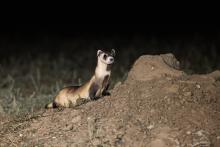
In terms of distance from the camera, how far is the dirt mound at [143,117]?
620 cm

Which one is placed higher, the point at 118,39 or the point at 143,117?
the point at 118,39

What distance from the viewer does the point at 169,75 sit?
23.6 feet

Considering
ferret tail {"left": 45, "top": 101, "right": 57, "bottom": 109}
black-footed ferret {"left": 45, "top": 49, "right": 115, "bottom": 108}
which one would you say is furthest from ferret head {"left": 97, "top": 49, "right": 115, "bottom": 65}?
ferret tail {"left": 45, "top": 101, "right": 57, "bottom": 109}

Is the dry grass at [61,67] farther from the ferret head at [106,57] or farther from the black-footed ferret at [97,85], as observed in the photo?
the ferret head at [106,57]

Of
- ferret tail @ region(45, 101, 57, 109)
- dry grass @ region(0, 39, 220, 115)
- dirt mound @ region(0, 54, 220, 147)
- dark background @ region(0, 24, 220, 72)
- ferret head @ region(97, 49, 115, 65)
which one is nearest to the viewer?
dirt mound @ region(0, 54, 220, 147)

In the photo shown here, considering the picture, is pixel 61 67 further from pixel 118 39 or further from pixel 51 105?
pixel 118 39

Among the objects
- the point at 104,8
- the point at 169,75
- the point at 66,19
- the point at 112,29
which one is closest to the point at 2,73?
the point at 169,75

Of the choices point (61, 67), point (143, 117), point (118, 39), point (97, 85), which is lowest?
point (143, 117)

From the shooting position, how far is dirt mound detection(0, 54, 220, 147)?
620 centimetres

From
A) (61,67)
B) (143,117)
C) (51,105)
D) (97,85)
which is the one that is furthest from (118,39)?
(143,117)

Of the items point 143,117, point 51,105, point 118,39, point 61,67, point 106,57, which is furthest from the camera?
point 118,39

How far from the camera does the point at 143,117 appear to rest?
6500 millimetres

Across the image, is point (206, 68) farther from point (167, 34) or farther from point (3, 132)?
point (167, 34)

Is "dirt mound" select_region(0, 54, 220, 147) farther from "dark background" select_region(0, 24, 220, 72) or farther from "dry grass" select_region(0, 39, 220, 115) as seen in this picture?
"dark background" select_region(0, 24, 220, 72)
